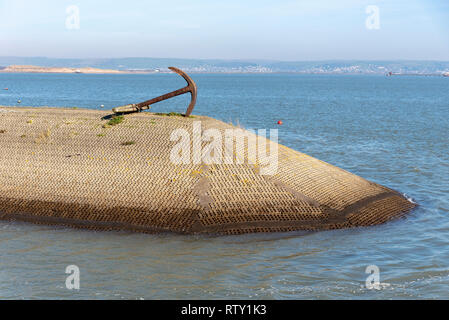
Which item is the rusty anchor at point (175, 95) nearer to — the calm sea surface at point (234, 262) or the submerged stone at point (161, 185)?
the submerged stone at point (161, 185)

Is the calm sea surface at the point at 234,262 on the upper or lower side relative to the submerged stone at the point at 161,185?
lower

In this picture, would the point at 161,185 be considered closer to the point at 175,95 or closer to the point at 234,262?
the point at 234,262

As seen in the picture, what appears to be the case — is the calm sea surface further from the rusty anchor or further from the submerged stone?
the rusty anchor

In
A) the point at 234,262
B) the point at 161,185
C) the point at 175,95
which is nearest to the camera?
the point at 234,262

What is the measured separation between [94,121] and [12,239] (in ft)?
23.7

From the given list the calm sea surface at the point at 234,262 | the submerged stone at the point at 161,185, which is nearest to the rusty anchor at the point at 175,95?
the submerged stone at the point at 161,185

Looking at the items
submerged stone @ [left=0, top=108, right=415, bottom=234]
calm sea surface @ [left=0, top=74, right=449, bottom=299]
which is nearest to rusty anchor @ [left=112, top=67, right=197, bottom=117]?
submerged stone @ [left=0, top=108, right=415, bottom=234]

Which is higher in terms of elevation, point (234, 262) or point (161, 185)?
point (161, 185)

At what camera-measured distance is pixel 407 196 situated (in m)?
23.4

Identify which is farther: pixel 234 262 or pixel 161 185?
pixel 161 185

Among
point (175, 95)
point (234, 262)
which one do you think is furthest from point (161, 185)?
point (175, 95)

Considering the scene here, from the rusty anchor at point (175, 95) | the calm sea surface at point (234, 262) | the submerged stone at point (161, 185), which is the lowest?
the calm sea surface at point (234, 262)

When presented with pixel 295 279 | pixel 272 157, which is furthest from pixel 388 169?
pixel 295 279

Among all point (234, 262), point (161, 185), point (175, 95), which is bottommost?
point (234, 262)
